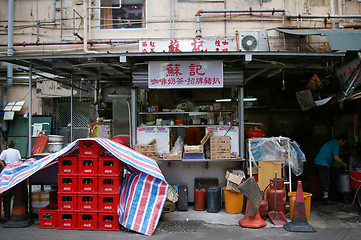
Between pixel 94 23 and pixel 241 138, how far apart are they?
716 centimetres

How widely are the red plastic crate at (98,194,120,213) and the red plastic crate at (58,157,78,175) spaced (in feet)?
2.80

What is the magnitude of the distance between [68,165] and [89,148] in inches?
24.6

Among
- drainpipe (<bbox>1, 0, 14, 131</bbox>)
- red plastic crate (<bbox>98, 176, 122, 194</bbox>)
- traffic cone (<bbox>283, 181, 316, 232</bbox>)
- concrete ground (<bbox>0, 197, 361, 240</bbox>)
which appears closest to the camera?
concrete ground (<bbox>0, 197, 361, 240</bbox>)

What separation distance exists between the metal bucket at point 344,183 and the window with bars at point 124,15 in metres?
8.61

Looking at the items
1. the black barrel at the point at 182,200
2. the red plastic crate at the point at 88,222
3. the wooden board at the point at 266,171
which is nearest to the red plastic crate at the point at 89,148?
the red plastic crate at the point at 88,222

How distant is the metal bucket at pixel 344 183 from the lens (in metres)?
8.80

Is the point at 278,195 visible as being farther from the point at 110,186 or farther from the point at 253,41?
the point at 253,41

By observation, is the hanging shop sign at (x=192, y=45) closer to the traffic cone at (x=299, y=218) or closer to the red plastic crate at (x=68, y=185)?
the red plastic crate at (x=68, y=185)

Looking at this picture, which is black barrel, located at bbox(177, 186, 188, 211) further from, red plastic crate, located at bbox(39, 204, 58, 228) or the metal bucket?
the metal bucket

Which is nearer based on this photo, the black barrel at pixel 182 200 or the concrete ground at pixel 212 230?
the concrete ground at pixel 212 230

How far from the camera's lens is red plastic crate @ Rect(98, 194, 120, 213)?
6.77m

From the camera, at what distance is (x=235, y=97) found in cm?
994

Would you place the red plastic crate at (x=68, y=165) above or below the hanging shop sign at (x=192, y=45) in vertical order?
below

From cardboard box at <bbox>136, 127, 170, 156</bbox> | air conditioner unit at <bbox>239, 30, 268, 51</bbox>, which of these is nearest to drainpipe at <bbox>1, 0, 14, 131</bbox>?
cardboard box at <bbox>136, 127, 170, 156</bbox>
